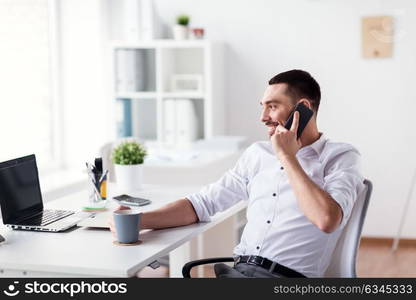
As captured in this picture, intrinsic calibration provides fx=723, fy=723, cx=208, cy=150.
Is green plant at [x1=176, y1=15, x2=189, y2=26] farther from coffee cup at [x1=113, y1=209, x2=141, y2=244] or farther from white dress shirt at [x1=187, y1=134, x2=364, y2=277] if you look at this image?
coffee cup at [x1=113, y1=209, x2=141, y2=244]

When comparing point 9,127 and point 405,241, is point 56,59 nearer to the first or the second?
point 9,127

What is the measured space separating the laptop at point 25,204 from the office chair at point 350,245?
49cm

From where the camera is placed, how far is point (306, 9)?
4816mm

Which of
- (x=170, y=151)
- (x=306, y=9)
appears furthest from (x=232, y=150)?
(x=306, y=9)

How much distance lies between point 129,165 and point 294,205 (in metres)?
0.97

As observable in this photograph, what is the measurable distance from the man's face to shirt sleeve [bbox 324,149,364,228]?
22 cm

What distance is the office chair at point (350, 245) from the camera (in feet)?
7.26

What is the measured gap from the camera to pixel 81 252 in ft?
6.85

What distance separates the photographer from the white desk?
195cm

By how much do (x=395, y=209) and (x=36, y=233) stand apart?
310 centimetres

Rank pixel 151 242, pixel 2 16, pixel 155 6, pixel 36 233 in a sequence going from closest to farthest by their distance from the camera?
1. pixel 151 242
2. pixel 36 233
3. pixel 2 16
4. pixel 155 6

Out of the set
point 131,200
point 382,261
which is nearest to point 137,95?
point 382,261

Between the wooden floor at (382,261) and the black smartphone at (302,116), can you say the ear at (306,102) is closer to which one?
the black smartphone at (302,116)

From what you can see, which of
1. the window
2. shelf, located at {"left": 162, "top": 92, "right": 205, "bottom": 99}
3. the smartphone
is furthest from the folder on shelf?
the smartphone
